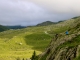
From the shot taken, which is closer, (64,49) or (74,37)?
(64,49)

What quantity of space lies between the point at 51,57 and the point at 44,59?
10.1m

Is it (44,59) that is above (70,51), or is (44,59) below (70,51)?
below

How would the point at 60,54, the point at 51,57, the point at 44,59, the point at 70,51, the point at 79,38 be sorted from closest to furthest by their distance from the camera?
the point at 70,51
the point at 60,54
the point at 79,38
the point at 51,57
the point at 44,59

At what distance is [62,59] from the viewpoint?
5956cm

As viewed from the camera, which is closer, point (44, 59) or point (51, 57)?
point (51, 57)

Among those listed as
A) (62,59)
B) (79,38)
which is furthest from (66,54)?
(79,38)

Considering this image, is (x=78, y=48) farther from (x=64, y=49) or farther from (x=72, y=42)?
(x=72, y=42)

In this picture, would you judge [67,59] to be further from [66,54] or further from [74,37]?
[74,37]

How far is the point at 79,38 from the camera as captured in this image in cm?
6769

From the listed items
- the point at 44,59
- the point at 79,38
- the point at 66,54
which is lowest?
the point at 44,59

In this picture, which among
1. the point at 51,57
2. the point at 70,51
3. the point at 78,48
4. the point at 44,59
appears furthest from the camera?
the point at 44,59

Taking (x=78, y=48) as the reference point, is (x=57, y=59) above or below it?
below

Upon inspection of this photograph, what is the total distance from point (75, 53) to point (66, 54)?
17.1 ft

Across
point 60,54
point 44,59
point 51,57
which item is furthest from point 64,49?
point 44,59
